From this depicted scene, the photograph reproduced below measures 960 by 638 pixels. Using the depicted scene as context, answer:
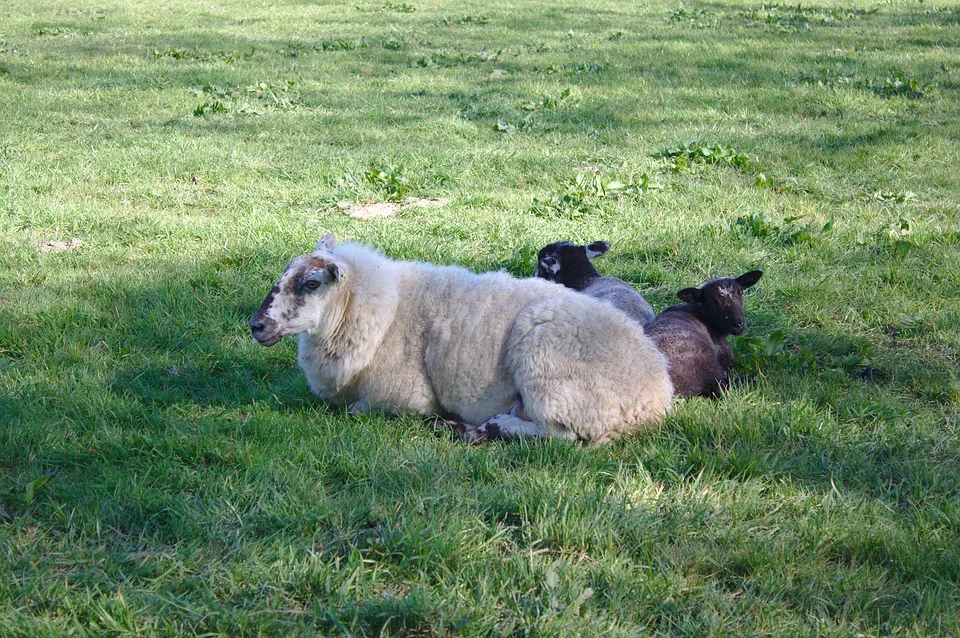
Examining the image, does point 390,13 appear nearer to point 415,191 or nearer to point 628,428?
point 415,191

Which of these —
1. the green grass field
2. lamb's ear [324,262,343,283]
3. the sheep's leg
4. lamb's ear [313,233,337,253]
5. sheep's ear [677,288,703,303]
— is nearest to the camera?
the green grass field

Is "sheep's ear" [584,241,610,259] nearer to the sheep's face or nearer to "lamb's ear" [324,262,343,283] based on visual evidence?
the sheep's face

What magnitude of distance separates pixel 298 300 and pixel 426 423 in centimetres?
101

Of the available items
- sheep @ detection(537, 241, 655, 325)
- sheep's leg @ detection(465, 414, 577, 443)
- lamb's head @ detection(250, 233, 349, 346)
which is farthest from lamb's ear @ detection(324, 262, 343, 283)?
sheep @ detection(537, 241, 655, 325)

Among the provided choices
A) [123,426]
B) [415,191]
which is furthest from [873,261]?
[123,426]

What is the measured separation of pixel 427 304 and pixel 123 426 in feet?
6.01

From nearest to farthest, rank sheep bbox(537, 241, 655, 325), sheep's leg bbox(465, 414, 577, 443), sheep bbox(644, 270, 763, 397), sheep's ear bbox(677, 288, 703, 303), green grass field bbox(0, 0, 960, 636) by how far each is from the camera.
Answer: green grass field bbox(0, 0, 960, 636), sheep's leg bbox(465, 414, 577, 443), sheep bbox(644, 270, 763, 397), sheep's ear bbox(677, 288, 703, 303), sheep bbox(537, 241, 655, 325)

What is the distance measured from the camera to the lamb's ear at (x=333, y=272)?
4.88 meters

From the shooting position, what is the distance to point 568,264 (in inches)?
263

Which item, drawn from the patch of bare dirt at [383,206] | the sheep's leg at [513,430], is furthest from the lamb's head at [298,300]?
the patch of bare dirt at [383,206]

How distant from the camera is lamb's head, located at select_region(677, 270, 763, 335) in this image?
5.52 meters

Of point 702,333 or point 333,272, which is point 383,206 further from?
point 702,333

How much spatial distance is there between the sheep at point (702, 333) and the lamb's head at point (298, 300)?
6.56 feet

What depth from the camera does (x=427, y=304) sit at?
16.9 ft
